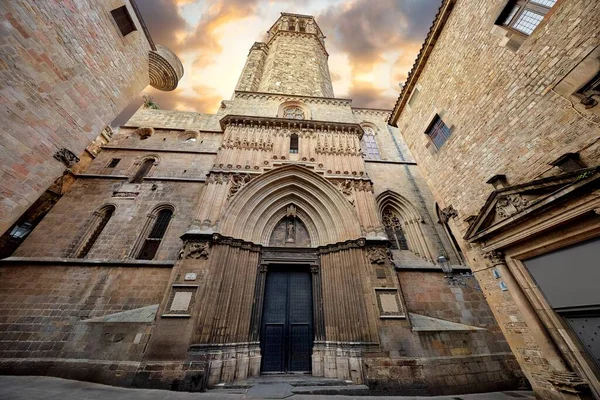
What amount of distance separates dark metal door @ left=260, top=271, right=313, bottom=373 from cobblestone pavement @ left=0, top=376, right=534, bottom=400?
228cm

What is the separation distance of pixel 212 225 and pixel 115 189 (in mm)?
6253

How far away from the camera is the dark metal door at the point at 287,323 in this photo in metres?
6.75

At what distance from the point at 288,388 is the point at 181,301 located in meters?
3.68

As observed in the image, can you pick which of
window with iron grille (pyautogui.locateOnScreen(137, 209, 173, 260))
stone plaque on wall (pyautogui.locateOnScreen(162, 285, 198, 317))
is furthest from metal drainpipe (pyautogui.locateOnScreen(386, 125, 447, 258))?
window with iron grille (pyautogui.locateOnScreen(137, 209, 173, 260))

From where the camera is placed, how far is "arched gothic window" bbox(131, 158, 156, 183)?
425 inches

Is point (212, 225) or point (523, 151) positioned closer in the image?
point (523, 151)

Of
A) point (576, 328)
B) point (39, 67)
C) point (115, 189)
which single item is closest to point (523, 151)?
point (576, 328)

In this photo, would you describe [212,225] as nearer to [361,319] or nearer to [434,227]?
[361,319]

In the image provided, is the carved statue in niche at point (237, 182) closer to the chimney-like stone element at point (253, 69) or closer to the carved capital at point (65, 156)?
the carved capital at point (65, 156)

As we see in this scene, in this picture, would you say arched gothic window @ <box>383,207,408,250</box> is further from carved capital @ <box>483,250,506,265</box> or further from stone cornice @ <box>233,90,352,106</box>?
stone cornice @ <box>233,90,352,106</box>

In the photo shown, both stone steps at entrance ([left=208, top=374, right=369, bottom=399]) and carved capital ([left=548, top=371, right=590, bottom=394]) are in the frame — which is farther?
stone steps at entrance ([left=208, top=374, right=369, bottom=399])

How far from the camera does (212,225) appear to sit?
24.5ft

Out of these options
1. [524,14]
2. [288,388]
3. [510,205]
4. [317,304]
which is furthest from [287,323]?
[524,14]

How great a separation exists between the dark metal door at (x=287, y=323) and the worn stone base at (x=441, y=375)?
2.26 m
